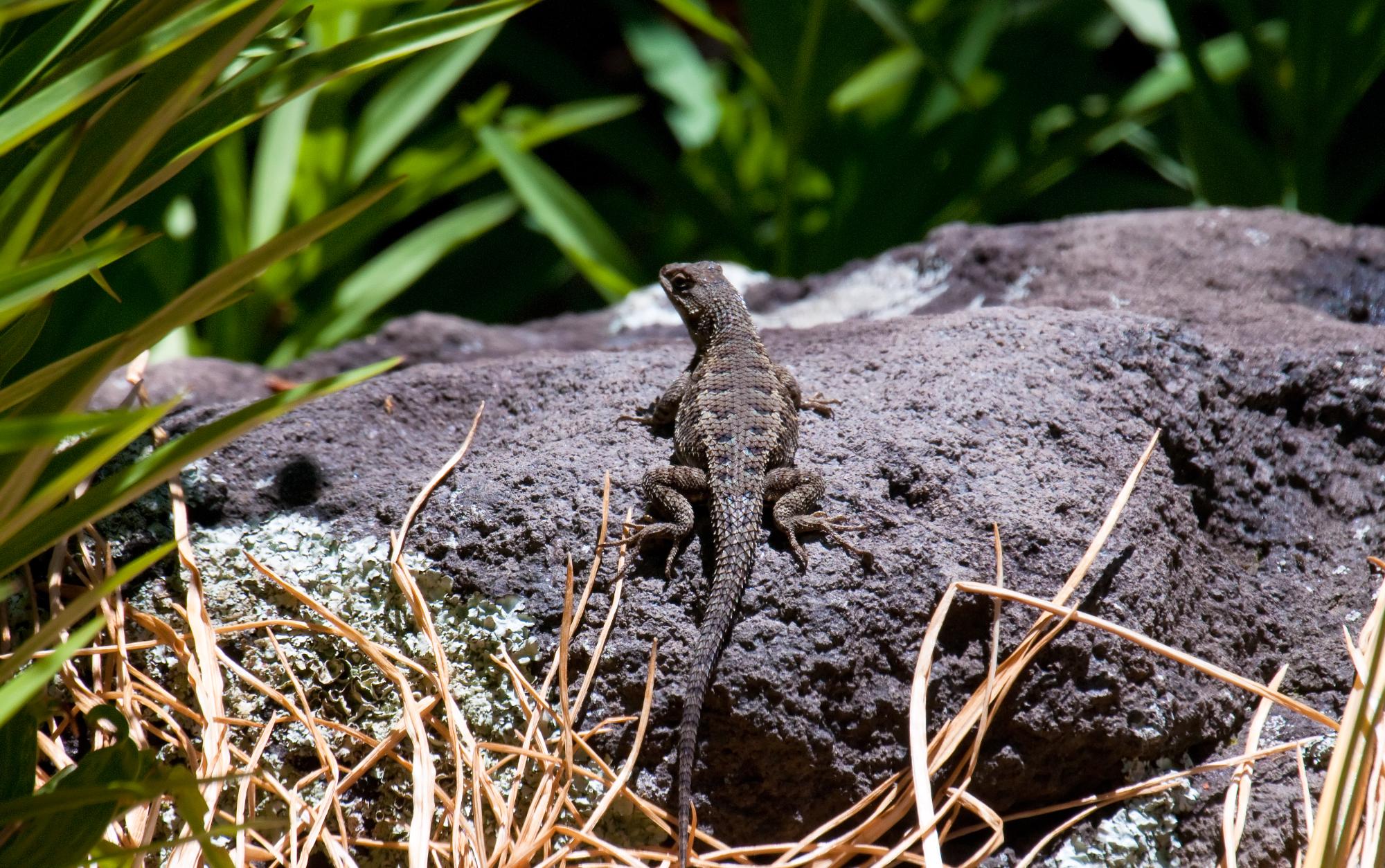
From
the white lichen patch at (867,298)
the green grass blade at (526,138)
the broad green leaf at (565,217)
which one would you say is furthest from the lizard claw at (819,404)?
the green grass blade at (526,138)

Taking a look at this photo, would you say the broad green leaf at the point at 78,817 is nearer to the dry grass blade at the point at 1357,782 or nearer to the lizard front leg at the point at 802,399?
the lizard front leg at the point at 802,399

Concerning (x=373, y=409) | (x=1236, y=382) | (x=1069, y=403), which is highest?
(x=373, y=409)

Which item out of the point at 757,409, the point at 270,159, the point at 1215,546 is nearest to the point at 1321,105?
the point at 1215,546

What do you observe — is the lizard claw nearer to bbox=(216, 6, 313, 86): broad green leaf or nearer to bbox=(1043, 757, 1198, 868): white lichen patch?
bbox=(1043, 757, 1198, 868): white lichen patch

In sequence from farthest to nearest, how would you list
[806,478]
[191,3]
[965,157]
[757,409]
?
[965,157], [757,409], [806,478], [191,3]

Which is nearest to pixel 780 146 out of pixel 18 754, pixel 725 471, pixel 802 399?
pixel 802 399

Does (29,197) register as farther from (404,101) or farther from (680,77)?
(680,77)

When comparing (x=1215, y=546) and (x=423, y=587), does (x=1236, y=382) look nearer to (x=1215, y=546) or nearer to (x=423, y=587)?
(x=1215, y=546)

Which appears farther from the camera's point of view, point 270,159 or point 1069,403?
point 270,159
